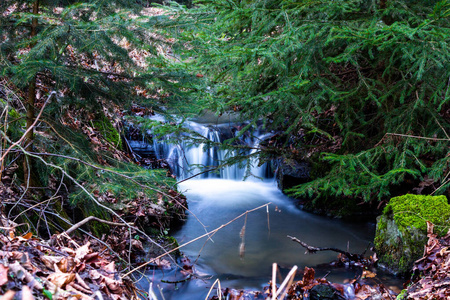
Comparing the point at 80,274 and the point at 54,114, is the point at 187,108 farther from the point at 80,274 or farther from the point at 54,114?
the point at 80,274

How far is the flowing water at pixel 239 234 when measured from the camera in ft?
16.0

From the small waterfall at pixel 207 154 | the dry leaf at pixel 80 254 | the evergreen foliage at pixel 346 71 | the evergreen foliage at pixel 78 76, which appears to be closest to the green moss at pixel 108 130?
the small waterfall at pixel 207 154

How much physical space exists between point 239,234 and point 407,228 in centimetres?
285

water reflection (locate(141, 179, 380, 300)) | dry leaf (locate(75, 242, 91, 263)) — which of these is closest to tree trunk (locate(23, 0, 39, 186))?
dry leaf (locate(75, 242, 91, 263))

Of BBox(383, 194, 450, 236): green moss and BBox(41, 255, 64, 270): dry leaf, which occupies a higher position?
BBox(41, 255, 64, 270): dry leaf

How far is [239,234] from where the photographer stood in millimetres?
6422

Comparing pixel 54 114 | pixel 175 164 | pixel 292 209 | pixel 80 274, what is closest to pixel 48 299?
pixel 80 274

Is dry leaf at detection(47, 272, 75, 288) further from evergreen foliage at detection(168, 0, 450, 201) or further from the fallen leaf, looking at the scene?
evergreen foliage at detection(168, 0, 450, 201)

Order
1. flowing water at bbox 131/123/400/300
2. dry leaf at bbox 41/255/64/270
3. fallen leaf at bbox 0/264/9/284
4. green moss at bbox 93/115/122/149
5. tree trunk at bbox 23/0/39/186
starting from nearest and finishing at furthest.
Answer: fallen leaf at bbox 0/264/9/284 → dry leaf at bbox 41/255/64/270 → tree trunk at bbox 23/0/39/186 → flowing water at bbox 131/123/400/300 → green moss at bbox 93/115/122/149

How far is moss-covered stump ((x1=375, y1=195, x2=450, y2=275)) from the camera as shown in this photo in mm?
4562

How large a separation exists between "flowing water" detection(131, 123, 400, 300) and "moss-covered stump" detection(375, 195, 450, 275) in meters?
0.62

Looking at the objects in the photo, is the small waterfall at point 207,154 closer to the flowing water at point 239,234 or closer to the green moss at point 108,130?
the flowing water at point 239,234

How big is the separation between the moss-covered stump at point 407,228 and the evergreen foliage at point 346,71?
0.28m

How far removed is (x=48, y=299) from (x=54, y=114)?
117 inches
